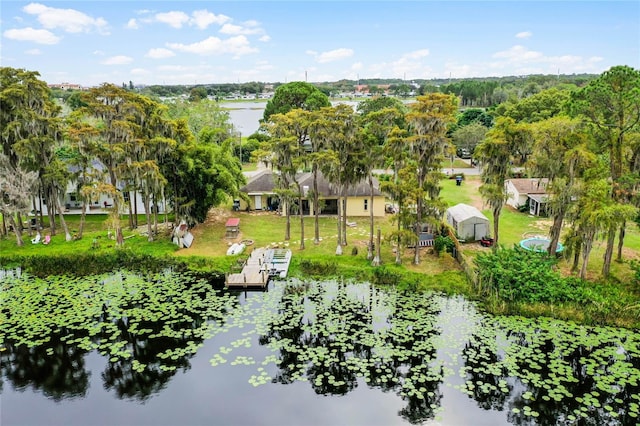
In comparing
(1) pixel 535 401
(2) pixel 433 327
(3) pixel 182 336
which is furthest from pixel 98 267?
(1) pixel 535 401

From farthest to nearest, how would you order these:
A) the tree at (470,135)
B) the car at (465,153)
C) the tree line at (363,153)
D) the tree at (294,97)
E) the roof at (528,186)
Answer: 1. the tree at (294,97)
2. the car at (465,153)
3. the tree at (470,135)
4. the roof at (528,186)
5. the tree line at (363,153)

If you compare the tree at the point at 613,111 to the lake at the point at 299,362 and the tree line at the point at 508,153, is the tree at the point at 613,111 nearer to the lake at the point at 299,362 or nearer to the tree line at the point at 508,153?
the tree line at the point at 508,153

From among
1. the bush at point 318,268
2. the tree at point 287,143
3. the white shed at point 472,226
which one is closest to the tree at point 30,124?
the tree at point 287,143

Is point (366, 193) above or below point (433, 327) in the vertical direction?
above

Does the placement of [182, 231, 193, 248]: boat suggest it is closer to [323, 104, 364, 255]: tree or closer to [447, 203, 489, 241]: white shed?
[323, 104, 364, 255]: tree

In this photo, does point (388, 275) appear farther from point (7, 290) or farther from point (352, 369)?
point (7, 290)

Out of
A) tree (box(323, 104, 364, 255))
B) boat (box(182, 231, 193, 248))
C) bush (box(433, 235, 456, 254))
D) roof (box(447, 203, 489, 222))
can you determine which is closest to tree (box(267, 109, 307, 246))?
tree (box(323, 104, 364, 255))
